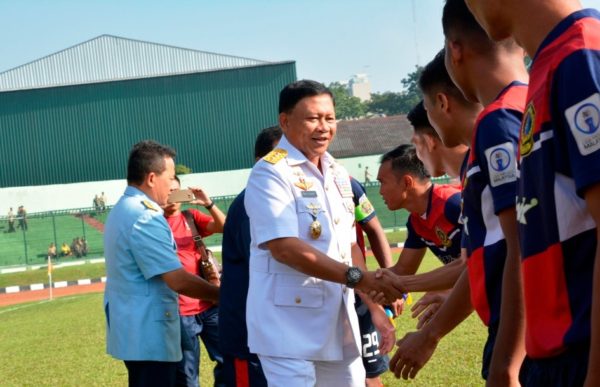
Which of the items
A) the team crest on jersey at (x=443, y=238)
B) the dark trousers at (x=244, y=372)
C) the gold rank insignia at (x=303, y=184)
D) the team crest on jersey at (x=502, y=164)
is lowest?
the dark trousers at (x=244, y=372)

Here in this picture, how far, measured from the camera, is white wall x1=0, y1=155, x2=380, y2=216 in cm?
4434

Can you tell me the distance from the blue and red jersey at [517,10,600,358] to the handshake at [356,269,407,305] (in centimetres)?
252

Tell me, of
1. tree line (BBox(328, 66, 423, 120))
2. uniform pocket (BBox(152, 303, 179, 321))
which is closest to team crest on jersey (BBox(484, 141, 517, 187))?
uniform pocket (BBox(152, 303, 179, 321))

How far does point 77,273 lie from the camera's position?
3108cm

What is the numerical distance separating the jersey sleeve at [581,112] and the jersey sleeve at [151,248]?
160 inches

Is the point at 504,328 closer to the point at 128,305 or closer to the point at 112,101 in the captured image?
the point at 128,305

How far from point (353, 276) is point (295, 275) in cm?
30

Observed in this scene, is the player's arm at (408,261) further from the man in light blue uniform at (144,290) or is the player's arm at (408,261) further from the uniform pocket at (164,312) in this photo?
the uniform pocket at (164,312)

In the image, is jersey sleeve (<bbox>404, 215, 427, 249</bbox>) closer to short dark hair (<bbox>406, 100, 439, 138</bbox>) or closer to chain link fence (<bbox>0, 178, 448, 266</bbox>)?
short dark hair (<bbox>406, 100, 439, 138</bbox>)

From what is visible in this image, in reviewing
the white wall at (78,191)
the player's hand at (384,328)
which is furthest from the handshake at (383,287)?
the white wall at (78,191)

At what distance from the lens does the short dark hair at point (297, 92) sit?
16.3ft

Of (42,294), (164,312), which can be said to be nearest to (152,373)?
(164,312)

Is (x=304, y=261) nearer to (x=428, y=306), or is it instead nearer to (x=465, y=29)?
(x=428, y=306)

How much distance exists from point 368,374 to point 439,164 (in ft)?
7.09
